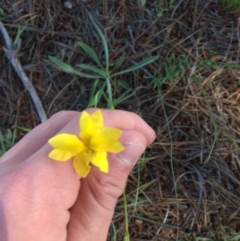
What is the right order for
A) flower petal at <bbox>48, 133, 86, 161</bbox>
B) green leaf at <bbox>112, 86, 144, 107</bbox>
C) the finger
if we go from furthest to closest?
green leaf at <bbox>112, 86, 144, 107</bbox>, the finger, flower petal at <bbox>48, 133, 86, 161</bbox>

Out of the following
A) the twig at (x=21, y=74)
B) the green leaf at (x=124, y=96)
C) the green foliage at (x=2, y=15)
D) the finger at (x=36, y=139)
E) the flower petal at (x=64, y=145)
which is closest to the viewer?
the flower petal at (x=64, y=145)

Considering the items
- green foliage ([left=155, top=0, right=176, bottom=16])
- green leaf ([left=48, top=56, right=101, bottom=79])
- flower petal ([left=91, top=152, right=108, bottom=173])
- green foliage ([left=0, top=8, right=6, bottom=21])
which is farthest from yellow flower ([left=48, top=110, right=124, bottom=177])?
green foliage ([left=0, top=8, right=6, bottom=21])

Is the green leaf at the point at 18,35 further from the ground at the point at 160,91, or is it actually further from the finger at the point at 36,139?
the finger at the point at 36,139

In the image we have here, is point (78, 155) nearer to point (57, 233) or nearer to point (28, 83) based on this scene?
point (57, 233)

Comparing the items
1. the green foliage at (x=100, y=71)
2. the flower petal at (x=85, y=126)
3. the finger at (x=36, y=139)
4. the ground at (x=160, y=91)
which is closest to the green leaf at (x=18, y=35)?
the ground at (x=160, y=91)

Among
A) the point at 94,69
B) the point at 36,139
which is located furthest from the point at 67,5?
the point at 36,139

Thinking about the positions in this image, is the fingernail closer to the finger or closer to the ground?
the finger

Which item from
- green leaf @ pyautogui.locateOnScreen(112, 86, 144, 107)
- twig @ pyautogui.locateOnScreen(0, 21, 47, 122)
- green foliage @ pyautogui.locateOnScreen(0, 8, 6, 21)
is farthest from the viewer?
green foliage @ pyautogui.locateOnScreen(0, 8, 6, 21)
